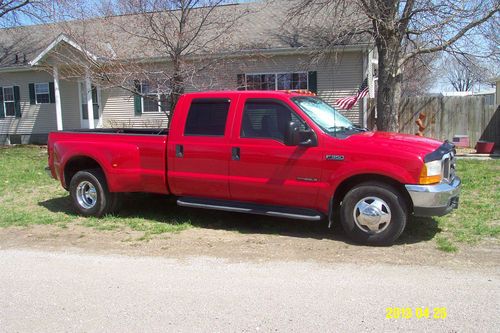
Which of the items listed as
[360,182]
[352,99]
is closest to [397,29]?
[352,99]

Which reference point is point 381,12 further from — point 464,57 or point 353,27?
point 464,57

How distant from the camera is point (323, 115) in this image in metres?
6.40

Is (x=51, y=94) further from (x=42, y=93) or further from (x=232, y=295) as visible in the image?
(x=232, y=295)

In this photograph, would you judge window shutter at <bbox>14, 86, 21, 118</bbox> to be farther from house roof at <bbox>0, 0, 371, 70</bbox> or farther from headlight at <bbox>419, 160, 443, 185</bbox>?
headlight at <bbox>419, 160, 443, 185</bbox>

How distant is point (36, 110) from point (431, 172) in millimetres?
20066

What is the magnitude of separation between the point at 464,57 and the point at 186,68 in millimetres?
8411

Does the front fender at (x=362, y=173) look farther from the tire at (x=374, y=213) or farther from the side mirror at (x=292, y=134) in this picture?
the side mirror at (x=292, y=134)

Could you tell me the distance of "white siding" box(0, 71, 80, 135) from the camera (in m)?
21.0

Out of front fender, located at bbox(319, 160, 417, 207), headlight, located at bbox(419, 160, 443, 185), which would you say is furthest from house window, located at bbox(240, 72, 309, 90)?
headlight, located at bbox(419, 160, 443, 185)

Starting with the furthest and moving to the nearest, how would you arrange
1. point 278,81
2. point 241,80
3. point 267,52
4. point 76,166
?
point 278,81 → point 241,80 → point 267,52 → point 76,166

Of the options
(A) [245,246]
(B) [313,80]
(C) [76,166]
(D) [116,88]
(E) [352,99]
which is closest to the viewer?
(A) [245,246]

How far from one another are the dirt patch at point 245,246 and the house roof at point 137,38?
8.49m

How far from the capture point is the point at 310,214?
5914 mm

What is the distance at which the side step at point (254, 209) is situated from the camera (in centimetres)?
592
